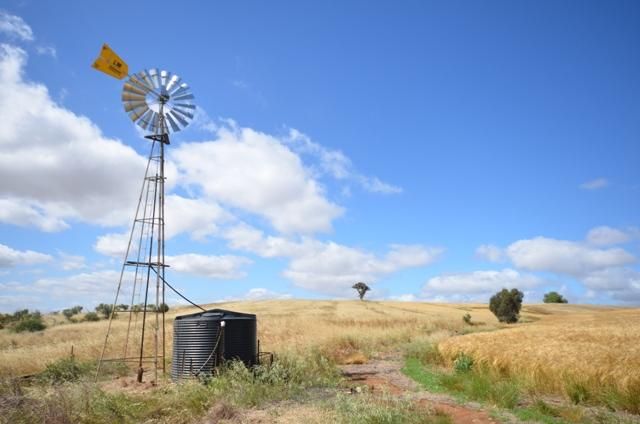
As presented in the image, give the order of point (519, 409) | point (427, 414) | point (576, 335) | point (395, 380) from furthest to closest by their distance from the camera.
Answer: point (576, 335) < point (395, 380) < point (519, 409) < point (427, 414)

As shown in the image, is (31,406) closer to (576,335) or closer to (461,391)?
(461,391)

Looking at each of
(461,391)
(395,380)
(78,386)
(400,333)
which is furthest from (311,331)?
(78,386)

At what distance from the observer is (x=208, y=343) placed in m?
16.4

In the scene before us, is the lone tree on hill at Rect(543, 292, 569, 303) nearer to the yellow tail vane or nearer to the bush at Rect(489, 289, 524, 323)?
the bush at Rect(489, 289, 524, 323)

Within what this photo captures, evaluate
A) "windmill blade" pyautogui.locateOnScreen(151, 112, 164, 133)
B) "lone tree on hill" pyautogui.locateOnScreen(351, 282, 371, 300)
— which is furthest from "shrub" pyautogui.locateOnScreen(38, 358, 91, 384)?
"lone tree on hill" pyautogui.locateOnScreen(351, 282, 371, 300)

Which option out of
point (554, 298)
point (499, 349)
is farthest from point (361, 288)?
point (499, 349)

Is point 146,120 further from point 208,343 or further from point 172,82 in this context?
point 208,343

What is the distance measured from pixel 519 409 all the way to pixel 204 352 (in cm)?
965

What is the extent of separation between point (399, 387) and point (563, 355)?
5574 millimetres

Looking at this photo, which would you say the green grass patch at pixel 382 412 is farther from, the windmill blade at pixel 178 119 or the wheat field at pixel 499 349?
the windmill blade at pixel 178 119

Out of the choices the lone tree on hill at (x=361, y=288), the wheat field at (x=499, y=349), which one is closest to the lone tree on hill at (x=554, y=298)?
the lone tree on hill at (x=361, y=288)

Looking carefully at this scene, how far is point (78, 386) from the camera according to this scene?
12.8m

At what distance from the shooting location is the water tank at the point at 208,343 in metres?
16.3

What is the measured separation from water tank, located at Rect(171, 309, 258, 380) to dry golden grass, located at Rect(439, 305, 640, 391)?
8709 mm
